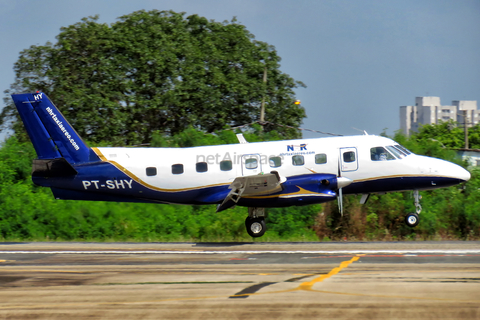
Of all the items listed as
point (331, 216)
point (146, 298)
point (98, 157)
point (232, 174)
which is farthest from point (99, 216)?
point (146, 298)

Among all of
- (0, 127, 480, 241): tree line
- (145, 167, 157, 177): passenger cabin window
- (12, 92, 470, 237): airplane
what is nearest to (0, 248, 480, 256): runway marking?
(12, 92, 470, 237): airplane

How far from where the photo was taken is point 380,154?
703 inches

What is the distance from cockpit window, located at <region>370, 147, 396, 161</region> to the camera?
701 inches

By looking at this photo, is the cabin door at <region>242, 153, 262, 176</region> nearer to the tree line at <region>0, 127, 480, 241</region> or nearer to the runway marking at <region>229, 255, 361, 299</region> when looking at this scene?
the tree line at <region>0, 127, 480, 241</region>

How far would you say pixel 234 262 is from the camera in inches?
536

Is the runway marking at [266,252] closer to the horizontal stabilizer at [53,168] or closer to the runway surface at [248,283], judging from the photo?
the runway surface at [248,283]

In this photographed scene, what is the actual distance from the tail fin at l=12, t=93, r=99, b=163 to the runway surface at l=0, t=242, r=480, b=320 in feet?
11.9

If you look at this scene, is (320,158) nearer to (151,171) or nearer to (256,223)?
(256,223)

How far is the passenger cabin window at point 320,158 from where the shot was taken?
17625mm

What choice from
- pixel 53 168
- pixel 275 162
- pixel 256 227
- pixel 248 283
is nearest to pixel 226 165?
pixel 275 162

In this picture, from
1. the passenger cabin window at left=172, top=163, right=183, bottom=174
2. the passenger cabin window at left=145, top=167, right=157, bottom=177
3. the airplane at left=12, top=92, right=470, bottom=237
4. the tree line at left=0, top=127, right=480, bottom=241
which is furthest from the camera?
the tree line at left=0, top=127, right=480, bottom=241

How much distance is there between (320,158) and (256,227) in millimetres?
3122

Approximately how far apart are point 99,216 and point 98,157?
4.39 metres

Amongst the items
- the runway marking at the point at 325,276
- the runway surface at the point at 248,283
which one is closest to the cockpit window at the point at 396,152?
the runway surface at the point at 248,283
